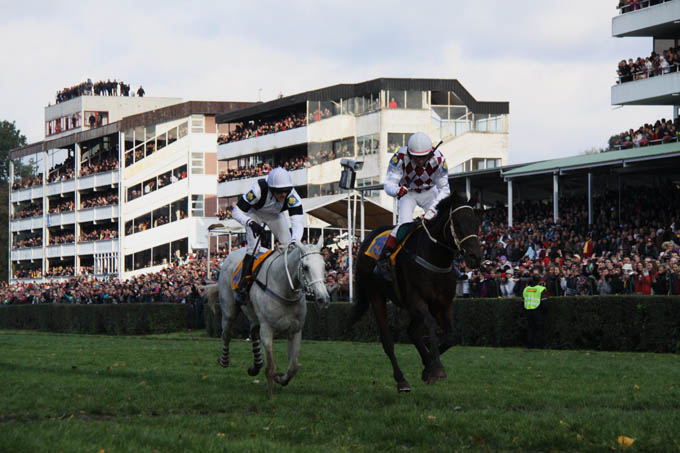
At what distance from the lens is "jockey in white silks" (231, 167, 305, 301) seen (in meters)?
12.2

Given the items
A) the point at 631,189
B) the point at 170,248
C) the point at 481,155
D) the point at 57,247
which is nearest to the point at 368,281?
the point at 631,189

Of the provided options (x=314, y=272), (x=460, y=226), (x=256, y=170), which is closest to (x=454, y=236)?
(x=460, y=226)

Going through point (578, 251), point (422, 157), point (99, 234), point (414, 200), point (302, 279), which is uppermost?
point (99, 234)

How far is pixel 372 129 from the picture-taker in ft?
180

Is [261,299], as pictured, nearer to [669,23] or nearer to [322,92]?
[669,23]

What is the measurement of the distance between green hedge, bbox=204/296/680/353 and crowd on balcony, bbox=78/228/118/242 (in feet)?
164

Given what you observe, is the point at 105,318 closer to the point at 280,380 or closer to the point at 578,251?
the point at 578,251

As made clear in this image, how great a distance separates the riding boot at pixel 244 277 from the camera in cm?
1203

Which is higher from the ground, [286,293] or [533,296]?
[286,293]

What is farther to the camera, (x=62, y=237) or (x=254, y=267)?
(x=62, y=237)

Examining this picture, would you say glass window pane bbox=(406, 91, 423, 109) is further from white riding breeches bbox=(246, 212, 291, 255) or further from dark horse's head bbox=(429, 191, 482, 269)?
dark horse's head bbox=(429, 191, 482, 269)

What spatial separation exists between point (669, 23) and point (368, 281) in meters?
31.3

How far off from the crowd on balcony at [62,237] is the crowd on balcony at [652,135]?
176 ft

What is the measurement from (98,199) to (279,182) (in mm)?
65390
